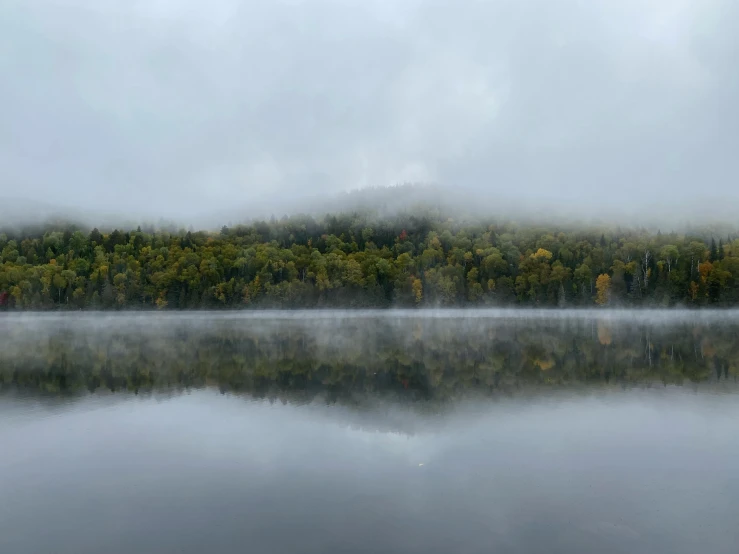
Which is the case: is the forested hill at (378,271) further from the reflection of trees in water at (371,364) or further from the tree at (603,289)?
the reflection of trees in water at (371,364)

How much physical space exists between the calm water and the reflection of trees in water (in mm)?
274

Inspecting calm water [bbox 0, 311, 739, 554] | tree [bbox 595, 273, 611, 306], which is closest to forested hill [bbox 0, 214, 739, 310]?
tree [bbox 595, 273, 611, 306]

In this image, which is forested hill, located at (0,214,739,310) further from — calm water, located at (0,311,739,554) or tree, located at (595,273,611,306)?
calm water, located at (0,311,739,554)

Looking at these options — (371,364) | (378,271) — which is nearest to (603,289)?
(378,271)

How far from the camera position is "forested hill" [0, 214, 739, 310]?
101688mm

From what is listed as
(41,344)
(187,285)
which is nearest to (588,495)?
(41,344)

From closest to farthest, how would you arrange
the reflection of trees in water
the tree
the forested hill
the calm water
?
the calm water < the reflection of trees in water < the forested hill < the tree

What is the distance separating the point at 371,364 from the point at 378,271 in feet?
293

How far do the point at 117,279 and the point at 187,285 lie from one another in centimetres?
1386

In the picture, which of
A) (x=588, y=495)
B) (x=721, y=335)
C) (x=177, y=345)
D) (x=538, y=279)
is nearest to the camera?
(x=588, y=495)

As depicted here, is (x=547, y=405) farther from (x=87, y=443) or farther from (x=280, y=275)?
(x=280, y=275)

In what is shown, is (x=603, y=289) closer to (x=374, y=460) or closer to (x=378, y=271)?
(x=378, y=271)

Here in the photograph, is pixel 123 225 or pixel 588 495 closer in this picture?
pixel 588 495

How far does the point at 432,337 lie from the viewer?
4781cm
